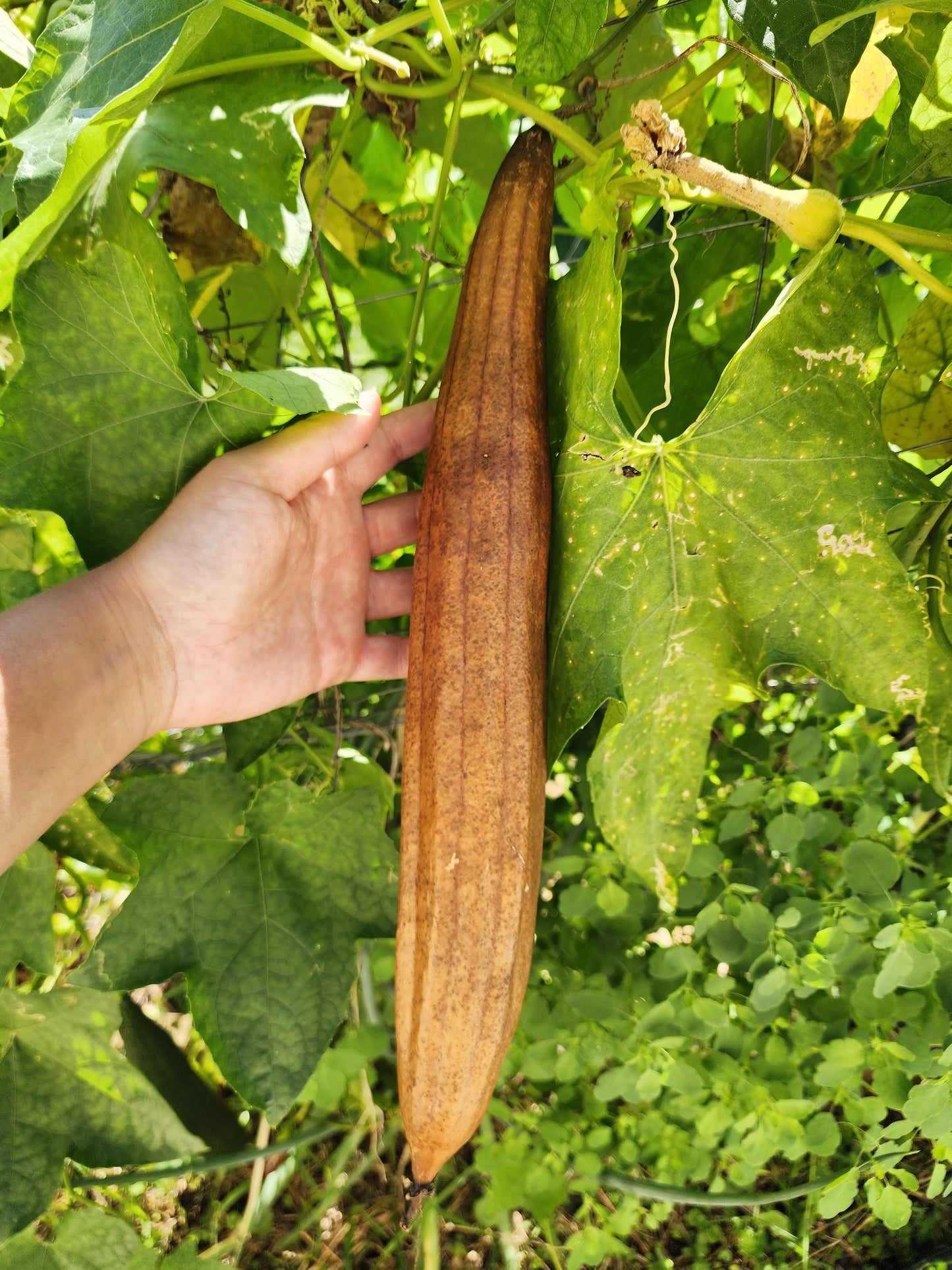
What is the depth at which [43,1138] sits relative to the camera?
1.04 m

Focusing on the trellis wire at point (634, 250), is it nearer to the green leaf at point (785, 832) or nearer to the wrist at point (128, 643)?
the wrist at point (128, 643)

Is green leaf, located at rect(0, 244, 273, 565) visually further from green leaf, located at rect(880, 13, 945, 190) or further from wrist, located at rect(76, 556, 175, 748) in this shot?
green leaf, located at rect(880, 13, 945, 190)

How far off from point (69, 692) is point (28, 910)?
0.35 metres

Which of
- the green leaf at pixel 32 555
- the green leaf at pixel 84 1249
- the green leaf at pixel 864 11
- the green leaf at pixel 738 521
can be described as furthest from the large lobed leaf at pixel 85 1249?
the green leaf at pixel 864 11

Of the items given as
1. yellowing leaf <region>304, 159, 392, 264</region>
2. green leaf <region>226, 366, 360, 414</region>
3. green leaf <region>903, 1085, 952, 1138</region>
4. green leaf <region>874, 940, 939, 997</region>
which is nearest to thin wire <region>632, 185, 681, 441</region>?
green leaf <region>226, 366, 360, 414</region>

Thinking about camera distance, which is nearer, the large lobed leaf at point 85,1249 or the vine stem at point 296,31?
the vine stem at point 296,31

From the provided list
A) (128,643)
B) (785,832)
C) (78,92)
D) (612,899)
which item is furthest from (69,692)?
(785,832)

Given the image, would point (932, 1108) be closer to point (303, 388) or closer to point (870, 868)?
point (870, 868)

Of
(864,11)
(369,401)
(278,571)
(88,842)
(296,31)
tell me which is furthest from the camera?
(88,842)

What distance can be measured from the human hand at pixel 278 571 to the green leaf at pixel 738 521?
22 centimetres

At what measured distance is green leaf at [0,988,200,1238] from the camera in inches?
40.9

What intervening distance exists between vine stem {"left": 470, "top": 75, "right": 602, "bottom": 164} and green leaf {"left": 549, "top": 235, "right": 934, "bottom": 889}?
0.10 metres

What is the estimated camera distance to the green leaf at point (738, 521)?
2.21ft

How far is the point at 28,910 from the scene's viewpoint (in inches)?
38.2
